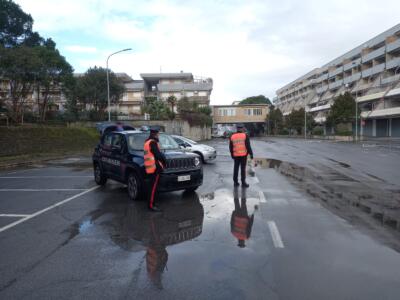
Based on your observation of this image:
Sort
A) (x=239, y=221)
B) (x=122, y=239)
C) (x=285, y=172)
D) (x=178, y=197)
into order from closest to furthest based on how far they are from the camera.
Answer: (x=122, y=239) < (x=239, y=221) < (x=178, y=197) < (x=285, y=172)

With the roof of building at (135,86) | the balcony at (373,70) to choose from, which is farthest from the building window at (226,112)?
the balcony at (373,70)

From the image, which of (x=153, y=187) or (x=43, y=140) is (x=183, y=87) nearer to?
(x=43, y=140)

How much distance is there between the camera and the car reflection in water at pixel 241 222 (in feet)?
17.6

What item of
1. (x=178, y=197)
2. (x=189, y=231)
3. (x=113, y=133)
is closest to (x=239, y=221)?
(x=189, y=231)

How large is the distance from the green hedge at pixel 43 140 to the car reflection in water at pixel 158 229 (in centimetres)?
1887

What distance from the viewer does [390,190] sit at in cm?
943

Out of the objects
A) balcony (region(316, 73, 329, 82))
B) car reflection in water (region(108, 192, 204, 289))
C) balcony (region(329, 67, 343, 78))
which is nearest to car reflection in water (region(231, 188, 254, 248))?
car reflection in water (region(108, 192, 204, 289))

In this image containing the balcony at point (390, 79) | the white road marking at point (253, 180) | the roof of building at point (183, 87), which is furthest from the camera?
the roof of building at point (183, 87)

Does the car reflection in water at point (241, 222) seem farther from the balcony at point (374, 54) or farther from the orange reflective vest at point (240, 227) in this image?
the balcony at point (374, 54)

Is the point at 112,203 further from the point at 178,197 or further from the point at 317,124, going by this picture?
the point at 317,124

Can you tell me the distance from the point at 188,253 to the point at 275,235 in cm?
155

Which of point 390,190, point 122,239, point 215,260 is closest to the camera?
point 215,260

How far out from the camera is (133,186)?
826 centimetres

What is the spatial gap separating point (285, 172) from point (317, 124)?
73161mm
